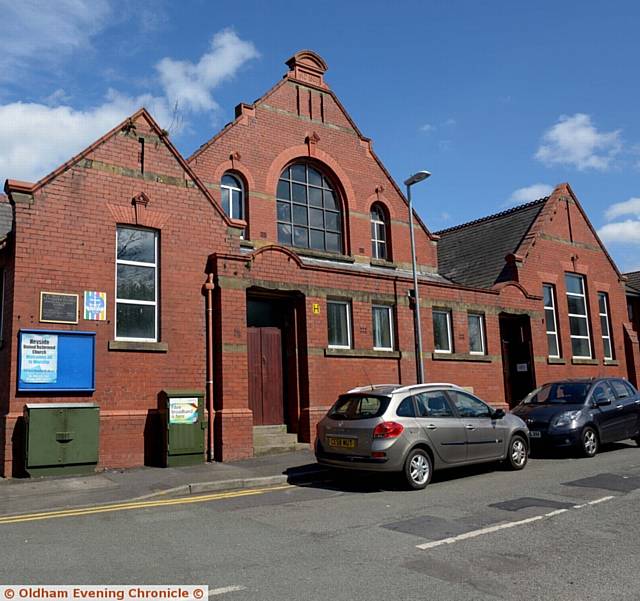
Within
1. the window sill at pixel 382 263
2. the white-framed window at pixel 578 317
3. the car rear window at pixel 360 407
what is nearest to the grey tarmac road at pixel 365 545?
the car rear window at pixel 360 407

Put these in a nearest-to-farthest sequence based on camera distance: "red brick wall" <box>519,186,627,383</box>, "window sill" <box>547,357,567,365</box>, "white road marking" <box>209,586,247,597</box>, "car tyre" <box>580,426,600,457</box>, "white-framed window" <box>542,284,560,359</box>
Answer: "white road marking" <box>209,586,247,597</box>
"car tyre" <box>580,426,600,457</box>
"window sill" <box>547,357,567,365</box>
"red brick wall" <box>519,186,627,383</box>
"white-framed window" <box>542,284,560,359</box>

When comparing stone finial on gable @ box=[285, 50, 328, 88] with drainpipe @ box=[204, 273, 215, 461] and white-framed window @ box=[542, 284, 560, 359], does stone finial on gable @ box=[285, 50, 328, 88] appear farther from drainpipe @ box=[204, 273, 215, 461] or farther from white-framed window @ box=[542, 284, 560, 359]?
white-framed window @ box=[542, 284, 560, 359]

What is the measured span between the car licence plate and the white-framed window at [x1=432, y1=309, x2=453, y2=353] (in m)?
8.47

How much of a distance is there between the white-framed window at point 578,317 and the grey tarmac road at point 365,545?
14.4 metres

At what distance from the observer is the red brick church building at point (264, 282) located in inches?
487

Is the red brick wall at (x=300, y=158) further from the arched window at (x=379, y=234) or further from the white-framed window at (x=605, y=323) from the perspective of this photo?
the white-framed window at (x=605, y=323)

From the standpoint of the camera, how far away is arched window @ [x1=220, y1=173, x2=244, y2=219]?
57.9ft

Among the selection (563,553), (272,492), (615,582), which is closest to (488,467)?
(272,492)

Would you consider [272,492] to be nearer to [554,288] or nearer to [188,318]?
[188,318]

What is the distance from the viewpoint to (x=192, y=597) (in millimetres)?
4848

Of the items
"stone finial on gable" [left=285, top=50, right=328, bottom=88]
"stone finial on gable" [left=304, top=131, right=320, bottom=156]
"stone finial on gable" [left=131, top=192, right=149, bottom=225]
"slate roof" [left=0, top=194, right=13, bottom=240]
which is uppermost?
"stone finial on gable" [left=285, top=50, right=328, bottom=88]

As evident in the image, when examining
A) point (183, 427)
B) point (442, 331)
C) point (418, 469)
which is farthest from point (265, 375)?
point (418, 469)

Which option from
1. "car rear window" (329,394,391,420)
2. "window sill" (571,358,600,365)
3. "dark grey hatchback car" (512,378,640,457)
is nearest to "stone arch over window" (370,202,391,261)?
"dark grey hatchback car" (512,378,640,457)

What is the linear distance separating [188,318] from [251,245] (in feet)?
14.1
